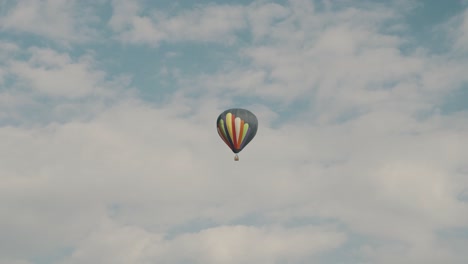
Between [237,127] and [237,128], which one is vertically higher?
[237,127]

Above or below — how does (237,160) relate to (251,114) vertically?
below

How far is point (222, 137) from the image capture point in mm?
146250

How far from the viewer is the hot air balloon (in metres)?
144

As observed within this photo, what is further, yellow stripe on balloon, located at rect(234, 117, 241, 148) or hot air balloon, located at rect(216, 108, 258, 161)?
hot air balloon, located at rect(216, 108, 258, 161)

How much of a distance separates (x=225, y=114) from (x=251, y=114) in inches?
194

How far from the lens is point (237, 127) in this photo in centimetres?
14400

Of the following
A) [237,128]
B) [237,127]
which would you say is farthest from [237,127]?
[237,128]

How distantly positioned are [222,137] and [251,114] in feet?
23.0

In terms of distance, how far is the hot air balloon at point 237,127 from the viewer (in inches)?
5664

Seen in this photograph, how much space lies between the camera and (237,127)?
144m

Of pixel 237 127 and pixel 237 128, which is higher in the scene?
pixel 237 127

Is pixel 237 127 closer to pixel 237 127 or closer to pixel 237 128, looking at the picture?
pixel 237 127

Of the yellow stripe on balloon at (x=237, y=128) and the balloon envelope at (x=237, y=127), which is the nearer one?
the yellow stripe on balloon at (x=237, y=128)

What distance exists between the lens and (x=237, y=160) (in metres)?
141
